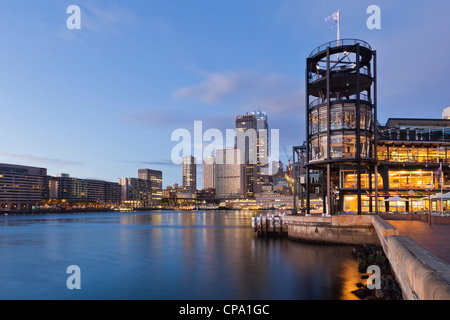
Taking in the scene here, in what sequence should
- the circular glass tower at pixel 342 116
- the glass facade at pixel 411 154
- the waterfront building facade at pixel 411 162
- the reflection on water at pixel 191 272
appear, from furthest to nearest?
the glass facade at pixel 411 154
the waterfront building facade at pixel 411 162
the circular glass tower at pixel 342 116
the reflection on water at pixel 191 272

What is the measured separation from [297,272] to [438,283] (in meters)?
24.7

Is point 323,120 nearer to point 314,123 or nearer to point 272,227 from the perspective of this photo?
point 314,123

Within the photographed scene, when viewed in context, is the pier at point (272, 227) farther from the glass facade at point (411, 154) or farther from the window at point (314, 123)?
the glass facade at point (411, 154)

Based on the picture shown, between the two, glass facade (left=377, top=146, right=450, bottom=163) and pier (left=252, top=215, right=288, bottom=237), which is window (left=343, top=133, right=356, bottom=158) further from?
glass facade (left=377, top=146, right=450, bottom=163)

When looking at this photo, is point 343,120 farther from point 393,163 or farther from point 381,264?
point 381,264

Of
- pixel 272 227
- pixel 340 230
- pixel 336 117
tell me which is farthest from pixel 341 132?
pixel 272 227

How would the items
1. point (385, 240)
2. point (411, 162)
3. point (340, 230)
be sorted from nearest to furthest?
point (385, 240), point (340, 230), point (411, 162)

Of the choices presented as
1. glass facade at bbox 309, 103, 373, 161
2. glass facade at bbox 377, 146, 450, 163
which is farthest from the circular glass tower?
glass facade at bbox 377, 146, 450, 163

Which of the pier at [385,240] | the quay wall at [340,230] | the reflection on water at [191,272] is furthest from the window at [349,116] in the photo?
the reflection on water at [191,272]

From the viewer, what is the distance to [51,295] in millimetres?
26328

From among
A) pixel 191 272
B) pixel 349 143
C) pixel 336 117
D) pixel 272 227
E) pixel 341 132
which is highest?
pixel 336 117

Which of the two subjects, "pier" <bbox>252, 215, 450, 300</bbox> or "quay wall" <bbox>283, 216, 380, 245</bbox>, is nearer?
"pier" <bbox>252, 215, 450, 300</bbox>

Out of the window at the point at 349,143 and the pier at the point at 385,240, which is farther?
the window at the point at 349,143

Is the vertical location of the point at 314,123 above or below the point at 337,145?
above
